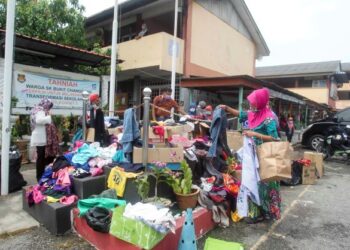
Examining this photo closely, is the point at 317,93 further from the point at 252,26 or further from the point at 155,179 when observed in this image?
the point at 155,179

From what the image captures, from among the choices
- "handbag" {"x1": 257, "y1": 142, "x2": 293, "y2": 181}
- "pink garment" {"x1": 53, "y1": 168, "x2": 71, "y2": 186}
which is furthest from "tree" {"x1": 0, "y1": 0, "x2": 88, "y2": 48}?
"handbag" {"x1": 257, "y1": 142, "x2": 293, "y2": 181}

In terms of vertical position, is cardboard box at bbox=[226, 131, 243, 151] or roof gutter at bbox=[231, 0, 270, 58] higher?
roof gutter at bbox=[231, 0, 270, 58]

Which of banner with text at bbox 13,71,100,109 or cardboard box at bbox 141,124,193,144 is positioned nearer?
cardboard box at bbox 141,124,193,144

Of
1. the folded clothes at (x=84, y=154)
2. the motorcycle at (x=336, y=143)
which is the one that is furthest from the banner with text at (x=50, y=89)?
the motorcycle at (x=336, y=143)

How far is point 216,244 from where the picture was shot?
10.5 feet

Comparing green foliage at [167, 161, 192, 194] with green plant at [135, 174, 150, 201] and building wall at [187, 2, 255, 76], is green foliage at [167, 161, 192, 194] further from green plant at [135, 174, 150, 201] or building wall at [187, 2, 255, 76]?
building wall at [187, 2, 255, 76]

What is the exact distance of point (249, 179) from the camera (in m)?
3.72

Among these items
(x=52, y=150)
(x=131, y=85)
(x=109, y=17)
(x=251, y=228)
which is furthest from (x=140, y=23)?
(x=251, y=228)

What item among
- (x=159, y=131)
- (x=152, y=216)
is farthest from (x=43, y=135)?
(x=152, y=216)

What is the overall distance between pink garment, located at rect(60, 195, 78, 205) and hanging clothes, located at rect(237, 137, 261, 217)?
7.20 feet

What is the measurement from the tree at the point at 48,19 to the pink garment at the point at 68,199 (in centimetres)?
832

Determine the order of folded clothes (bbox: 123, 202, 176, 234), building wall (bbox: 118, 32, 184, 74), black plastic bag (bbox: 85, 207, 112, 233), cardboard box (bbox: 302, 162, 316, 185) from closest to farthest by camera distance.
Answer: folded clothes (bbox: 123, 202, 176, 234) → black plastic bag (bbox: 85, 207, 112, 233) → cardboard box (bbox: 302, 162, 316, 185) → building wall (bbox: 118, 32, 184, 74)

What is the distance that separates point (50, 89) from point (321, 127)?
383 inches

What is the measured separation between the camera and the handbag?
3436 millimetres
